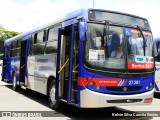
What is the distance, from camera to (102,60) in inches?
338

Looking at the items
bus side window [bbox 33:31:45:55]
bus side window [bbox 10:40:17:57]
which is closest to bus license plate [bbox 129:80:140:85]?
bus side window [bbox 33:31:45:55]

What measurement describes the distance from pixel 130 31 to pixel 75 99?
2.43 m

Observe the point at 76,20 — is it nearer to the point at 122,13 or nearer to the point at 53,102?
the point at 122,13

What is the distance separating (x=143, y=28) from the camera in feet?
32.0

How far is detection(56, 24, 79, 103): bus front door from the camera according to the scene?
29.2 feet

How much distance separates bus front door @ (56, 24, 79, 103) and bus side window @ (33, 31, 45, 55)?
7.83ft

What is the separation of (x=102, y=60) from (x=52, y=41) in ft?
9.90

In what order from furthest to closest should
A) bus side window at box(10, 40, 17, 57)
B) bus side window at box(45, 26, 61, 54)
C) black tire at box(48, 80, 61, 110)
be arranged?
bus side window at box(10, 40, 17, 57) < bus side window at box(45, 26, 61, 54) < black tire at box(48, 80, 61, 110)

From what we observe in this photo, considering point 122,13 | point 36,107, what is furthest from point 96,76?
point 36,107

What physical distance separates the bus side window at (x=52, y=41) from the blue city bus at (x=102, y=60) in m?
0.11

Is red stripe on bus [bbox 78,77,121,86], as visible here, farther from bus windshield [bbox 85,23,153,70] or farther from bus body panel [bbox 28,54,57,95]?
bus body panel [bbox 28,54,57,95]

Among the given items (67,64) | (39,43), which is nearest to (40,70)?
(39,43)

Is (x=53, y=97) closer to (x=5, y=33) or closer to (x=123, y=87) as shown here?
(x=123, y=87)

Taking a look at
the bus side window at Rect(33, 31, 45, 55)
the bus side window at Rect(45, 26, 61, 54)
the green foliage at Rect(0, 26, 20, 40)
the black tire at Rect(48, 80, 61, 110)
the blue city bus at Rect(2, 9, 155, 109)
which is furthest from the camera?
the green foliage at Rect(0, 26, 20, 40)
